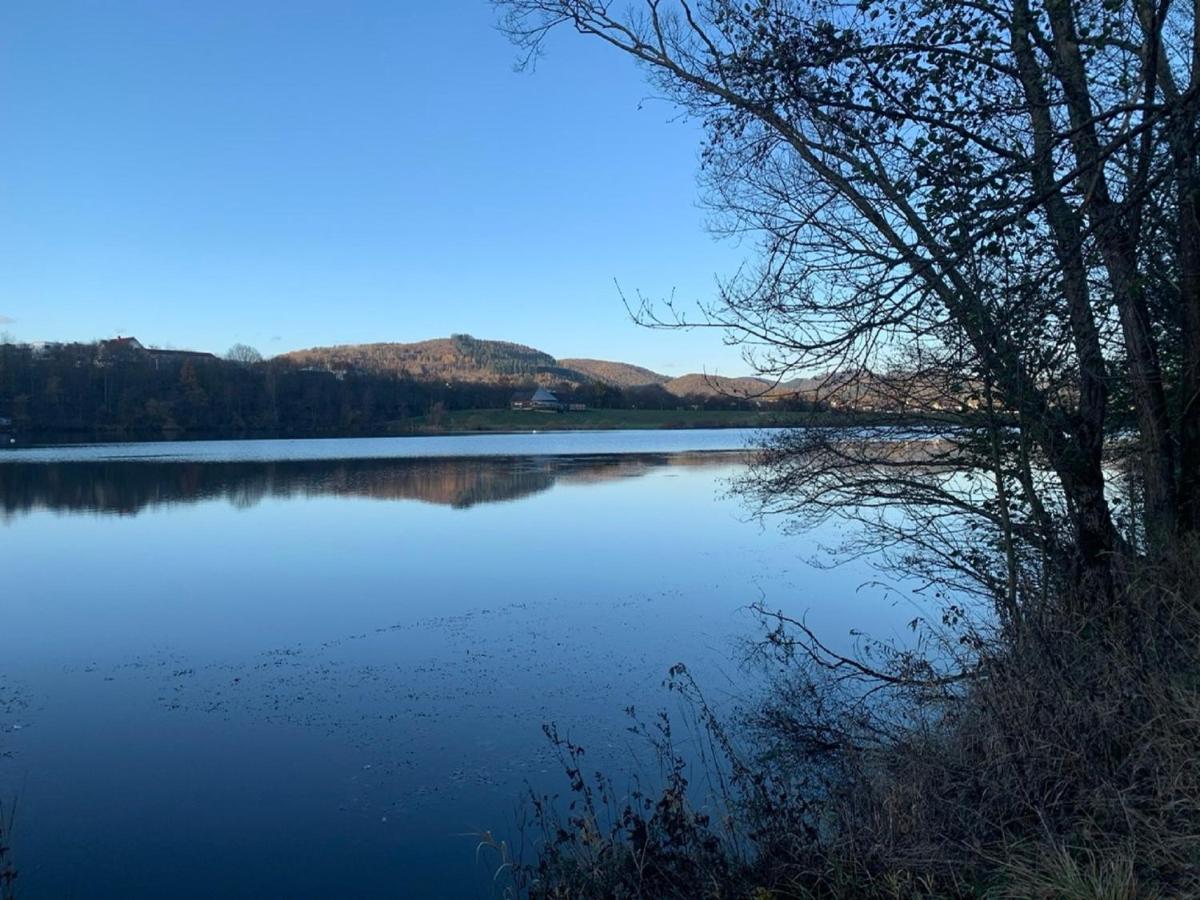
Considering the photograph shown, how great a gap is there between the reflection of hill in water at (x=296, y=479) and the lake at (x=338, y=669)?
3.48 m

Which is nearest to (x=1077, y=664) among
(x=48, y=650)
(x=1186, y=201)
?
(x=1186, y=201)

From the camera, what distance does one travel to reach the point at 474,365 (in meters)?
140

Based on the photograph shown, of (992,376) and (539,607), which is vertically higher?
(992,376)

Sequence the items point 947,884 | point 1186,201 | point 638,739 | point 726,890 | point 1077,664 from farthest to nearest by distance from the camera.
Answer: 1. point 638,739
2. point 1186,201
3. point 1077,664
4. point 726,890
5. point 947,884

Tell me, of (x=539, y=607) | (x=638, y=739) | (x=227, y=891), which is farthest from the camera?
(x=539, y=607)

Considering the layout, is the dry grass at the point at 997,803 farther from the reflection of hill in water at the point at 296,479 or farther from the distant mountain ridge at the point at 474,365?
the distant mountain ridge at the point at 474,365

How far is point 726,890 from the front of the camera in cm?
421

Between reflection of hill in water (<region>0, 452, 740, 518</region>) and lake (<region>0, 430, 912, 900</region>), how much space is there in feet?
11.4

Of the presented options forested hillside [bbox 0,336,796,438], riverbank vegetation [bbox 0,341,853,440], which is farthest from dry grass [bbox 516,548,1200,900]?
forested hillside [bbox 0,336,796,438]

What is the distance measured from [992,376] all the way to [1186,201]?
1.62 metres

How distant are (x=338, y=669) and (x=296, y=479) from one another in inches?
911

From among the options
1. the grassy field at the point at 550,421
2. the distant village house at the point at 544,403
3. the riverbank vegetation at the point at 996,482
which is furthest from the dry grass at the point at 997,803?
the distant village house at the point at 544,403

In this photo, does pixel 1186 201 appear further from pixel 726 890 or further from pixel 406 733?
pixel 406 733

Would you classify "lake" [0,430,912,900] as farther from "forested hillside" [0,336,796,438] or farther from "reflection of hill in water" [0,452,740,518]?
"forested hillside" [0,336,796,438]
